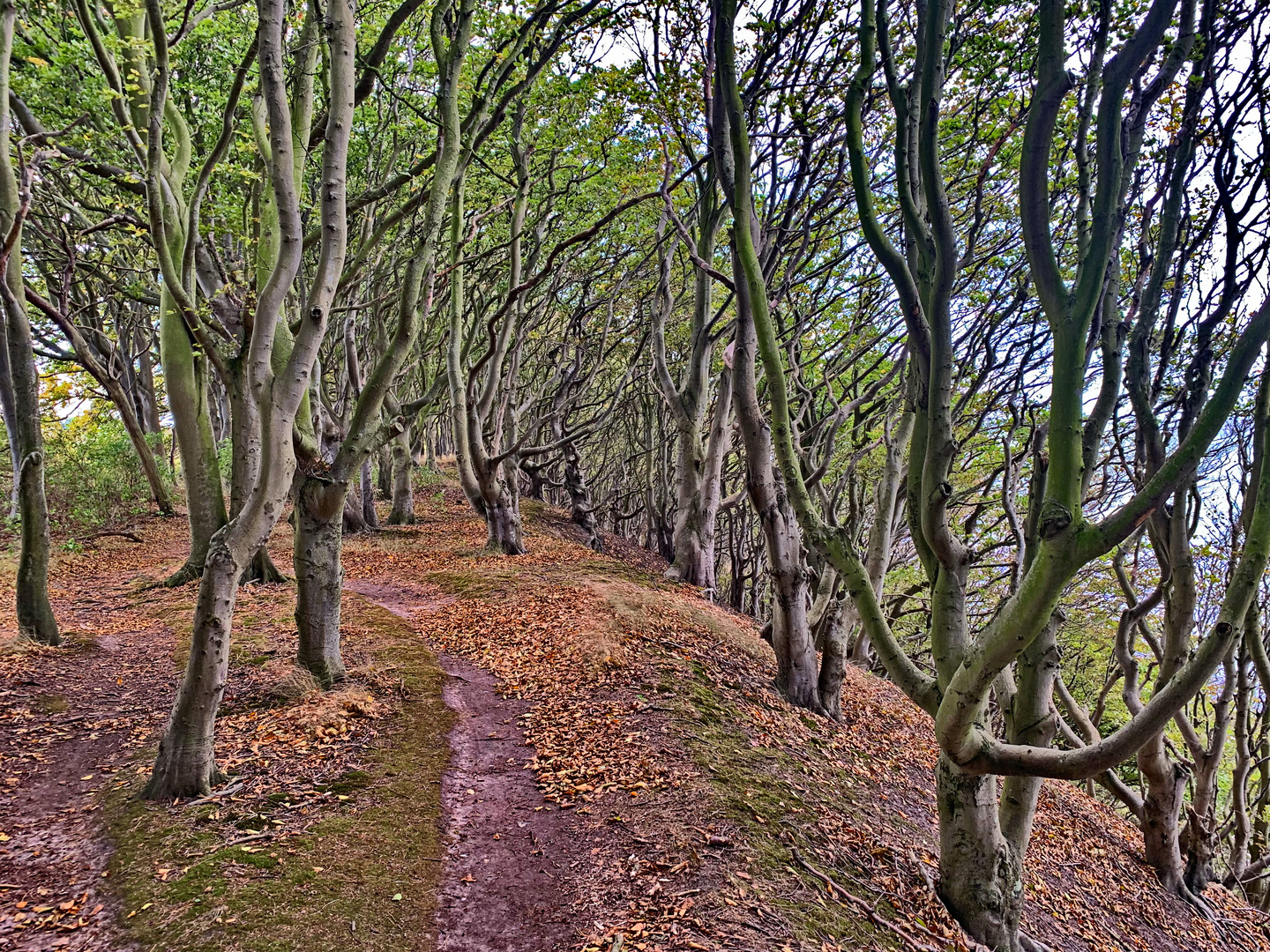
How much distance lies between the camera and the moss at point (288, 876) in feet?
11.9

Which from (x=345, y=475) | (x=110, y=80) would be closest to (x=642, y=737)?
(x=345, y=475)

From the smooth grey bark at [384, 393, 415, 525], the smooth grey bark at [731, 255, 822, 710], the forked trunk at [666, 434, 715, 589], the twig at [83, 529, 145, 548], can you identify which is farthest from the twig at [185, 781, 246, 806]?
the smooth grey bark at [384, 393, 415, 525]

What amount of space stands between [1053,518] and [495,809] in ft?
14.5

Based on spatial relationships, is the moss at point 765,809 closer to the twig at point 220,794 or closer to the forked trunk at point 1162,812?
the twig at point 220,794

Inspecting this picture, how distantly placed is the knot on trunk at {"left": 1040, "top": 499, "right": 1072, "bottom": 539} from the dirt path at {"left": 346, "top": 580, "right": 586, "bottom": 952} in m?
3.45

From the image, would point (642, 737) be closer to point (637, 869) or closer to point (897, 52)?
point (637, 869)

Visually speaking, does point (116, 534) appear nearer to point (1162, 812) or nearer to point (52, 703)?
point (52, 703)

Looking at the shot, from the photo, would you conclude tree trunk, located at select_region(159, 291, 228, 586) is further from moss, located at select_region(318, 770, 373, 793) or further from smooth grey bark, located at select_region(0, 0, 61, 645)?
moss, located at select_region(318, 770, 373, 793)

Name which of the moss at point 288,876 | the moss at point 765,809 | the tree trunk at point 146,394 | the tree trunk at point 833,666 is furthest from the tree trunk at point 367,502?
the moss at point 288,876

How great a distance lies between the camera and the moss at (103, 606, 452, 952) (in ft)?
11.9

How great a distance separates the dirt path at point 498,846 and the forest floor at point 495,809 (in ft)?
0.07

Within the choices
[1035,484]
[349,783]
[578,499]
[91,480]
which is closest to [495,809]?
[349,783]

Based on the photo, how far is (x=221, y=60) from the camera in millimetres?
11227

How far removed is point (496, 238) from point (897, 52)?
1009 centimetres
